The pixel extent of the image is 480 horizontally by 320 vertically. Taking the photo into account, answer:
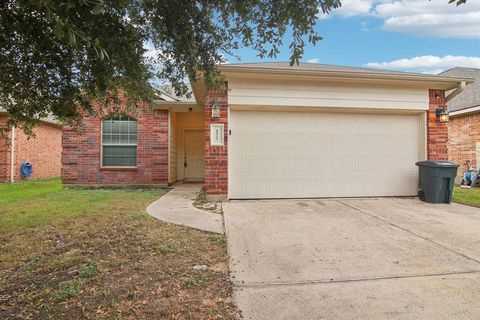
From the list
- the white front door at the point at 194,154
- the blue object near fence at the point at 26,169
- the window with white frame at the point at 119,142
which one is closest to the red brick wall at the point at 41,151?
the blue object near fence at the point at 26,169

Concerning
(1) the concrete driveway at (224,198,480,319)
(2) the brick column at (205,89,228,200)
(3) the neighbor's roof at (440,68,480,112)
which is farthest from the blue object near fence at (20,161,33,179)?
(3) the neighbor's roof at (440,68,480,112)

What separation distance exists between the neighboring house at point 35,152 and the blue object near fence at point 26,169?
0.13 meters

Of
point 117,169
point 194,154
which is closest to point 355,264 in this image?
point 117,169

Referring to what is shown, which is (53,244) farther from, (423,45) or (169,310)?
(423,45)

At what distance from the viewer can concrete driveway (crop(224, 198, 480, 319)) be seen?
9.00 feet

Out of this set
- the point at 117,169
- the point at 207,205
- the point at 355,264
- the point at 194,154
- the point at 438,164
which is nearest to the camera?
the point at 355,264

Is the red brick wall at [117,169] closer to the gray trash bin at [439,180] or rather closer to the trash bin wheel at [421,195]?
the trash bin wheel at [421,195]

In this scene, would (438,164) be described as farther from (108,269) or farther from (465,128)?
(108,269)

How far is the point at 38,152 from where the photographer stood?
15.5 m

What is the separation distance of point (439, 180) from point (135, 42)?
7.49 meters

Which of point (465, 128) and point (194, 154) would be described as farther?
point (194, 154)

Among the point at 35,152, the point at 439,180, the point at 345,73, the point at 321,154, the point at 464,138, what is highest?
the point at 345,73

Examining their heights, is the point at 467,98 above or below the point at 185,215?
above

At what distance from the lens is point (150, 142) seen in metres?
11.4
